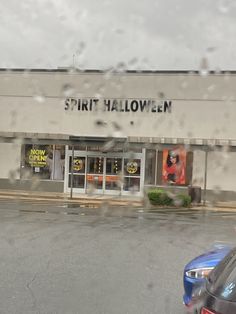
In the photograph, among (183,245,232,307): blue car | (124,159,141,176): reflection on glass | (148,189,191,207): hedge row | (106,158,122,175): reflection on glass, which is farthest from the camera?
(124,159,141,176): reflection on glass

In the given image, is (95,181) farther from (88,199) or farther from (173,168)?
(173,168)

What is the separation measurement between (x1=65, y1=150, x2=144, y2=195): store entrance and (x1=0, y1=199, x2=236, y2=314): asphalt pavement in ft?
31.9

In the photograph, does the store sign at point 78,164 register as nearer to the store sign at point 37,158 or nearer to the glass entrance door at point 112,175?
the glass entrance door at point 112,175

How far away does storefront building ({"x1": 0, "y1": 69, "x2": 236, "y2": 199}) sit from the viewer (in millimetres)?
25016

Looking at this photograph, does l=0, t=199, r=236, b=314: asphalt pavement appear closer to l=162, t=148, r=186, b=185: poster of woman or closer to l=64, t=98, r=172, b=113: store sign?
l=162, t=148, r=186, b=185: poster of woman

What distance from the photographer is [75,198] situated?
23781 mm

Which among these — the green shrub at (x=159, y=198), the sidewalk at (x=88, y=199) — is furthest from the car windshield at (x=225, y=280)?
the green shrub at (x=159, y=198)

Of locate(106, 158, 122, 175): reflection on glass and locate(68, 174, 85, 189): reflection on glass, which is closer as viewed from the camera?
locate(106, 158, 122, 175): reflection on glass

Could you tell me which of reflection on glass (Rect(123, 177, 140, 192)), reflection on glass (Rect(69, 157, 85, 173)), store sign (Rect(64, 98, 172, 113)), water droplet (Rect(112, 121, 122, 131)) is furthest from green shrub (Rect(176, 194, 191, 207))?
reflection on glass (Rect(69, 157, 85, 173))

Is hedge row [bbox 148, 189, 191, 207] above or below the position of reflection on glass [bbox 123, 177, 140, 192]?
below

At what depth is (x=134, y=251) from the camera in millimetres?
9789

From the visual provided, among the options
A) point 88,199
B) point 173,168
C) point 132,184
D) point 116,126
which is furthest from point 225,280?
point 173,168

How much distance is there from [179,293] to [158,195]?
15.2m

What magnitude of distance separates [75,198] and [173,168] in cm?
546
